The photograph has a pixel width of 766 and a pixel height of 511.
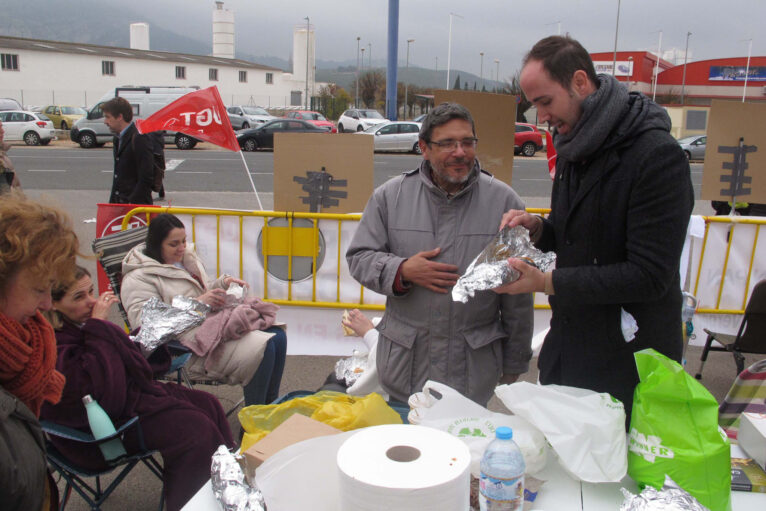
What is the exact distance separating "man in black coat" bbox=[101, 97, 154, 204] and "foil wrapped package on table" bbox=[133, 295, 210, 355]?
10.3ft

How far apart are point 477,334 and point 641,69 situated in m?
56.5

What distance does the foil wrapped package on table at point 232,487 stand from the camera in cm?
154

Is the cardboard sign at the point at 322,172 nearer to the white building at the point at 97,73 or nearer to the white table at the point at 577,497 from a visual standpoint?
the white table at the point at 577,497

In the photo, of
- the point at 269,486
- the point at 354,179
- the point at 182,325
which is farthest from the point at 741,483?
the point at 354,179

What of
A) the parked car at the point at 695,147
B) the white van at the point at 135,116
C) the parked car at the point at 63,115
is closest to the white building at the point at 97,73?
the parked car at the point at 63,115

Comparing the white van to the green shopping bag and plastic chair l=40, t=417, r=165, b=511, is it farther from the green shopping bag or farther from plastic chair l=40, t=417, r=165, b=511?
the green shopping bag

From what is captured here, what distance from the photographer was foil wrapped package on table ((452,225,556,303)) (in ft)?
6.22

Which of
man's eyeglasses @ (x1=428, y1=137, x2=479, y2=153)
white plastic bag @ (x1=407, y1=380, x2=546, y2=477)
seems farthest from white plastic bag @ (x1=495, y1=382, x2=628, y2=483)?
man's eyeglasses @ (x1=428, y1=137, x2=479, y2=153)

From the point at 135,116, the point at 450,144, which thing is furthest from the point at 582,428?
the point at 135,116

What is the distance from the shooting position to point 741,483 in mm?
1741

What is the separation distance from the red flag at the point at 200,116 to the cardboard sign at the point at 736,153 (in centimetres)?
394

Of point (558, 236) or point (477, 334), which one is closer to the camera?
point (558, 236)

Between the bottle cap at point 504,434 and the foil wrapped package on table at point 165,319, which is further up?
the bottle cap at point 504,434

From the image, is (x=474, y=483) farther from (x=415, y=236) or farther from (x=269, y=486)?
(x=415, y=236)
